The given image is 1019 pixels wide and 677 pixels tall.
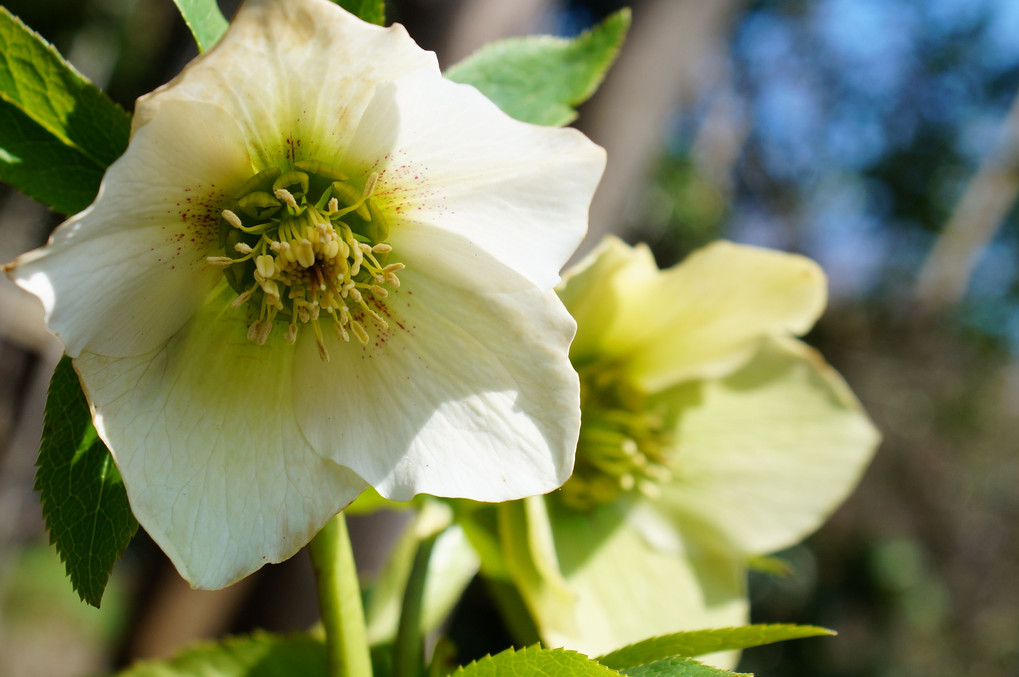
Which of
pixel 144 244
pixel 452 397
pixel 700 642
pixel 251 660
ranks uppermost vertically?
pixel 144 244

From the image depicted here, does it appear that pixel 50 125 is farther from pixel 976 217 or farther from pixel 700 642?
pixel 976 217

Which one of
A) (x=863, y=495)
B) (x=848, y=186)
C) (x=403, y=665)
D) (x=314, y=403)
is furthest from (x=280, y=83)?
(x=848, y=186)

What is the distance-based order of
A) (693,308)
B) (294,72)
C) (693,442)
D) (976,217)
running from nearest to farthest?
(294,72), (693,308), (693,442), (976,217)

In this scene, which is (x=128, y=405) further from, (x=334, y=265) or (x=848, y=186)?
(x=848, y=186)

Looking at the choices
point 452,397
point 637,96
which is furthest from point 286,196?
point 637,96

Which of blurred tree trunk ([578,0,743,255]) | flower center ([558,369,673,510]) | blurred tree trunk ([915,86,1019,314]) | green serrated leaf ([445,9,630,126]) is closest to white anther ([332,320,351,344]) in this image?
green serrated leaf ([445,9,630,126])

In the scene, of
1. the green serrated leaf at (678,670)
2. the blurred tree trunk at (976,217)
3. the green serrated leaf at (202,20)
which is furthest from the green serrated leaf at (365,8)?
the blurred tree trunk at (976,217)
